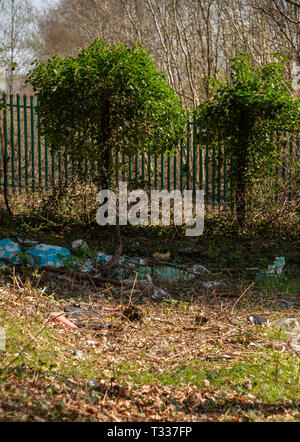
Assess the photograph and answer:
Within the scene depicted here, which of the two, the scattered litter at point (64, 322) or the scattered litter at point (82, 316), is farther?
the scattered litter at point (82, 316)

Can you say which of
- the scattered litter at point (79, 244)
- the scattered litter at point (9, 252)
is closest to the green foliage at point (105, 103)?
the scattered litter at point (79, 244)

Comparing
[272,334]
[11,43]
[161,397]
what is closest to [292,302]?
[272,334]

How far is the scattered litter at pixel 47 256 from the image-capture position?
21.1ft

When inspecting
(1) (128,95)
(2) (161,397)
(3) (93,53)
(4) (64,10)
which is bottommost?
(2) (161,397)

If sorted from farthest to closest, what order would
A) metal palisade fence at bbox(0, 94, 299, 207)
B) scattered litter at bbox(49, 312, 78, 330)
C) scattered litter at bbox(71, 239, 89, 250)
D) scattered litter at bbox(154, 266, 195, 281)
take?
metal palisade fence at bbox(0, 94, 299, 207) < scattered litter at bbox(71, 239, 89, 250) < scattered litter at bbox(154, 266, 195, 281) < scattered litter at bbox(49, 312, 78, 330)

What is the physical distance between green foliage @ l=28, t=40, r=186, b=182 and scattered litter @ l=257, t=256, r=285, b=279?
8.43 feet

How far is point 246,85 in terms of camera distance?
26.1 ft

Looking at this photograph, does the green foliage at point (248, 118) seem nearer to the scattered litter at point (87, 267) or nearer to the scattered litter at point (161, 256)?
the scattered litter at point (161, 256)

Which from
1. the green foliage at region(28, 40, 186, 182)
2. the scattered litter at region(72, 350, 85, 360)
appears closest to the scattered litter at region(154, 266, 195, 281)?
the green foliage at region(28, 40, 186, 182)

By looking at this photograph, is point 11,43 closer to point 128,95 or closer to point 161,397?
point 128,95

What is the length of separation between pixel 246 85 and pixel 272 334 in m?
4.70

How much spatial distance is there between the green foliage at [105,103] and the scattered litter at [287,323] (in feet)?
12.5

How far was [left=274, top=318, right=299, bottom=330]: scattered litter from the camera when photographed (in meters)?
4.91

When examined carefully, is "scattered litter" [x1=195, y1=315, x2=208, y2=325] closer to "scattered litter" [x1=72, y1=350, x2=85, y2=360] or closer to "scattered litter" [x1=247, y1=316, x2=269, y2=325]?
"scattered litter" [x1=247, y1=316, x2=269, y2=325]
